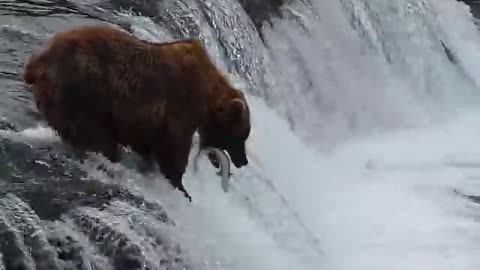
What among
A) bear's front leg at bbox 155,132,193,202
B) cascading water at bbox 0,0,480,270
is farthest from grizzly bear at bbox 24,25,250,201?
cascading water at bbox 0,0,480,270

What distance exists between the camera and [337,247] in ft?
20.2

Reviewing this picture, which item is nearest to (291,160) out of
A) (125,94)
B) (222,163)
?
(222,163)

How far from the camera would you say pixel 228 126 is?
4.29 m

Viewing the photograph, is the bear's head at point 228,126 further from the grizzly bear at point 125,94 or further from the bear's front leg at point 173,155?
the bear's front leg at point 173,155

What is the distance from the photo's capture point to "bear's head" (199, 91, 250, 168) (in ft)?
13.9

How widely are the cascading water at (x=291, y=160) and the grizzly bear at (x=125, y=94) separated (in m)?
0.14

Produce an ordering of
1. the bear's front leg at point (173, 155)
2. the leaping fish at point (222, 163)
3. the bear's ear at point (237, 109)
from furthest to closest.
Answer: the leaping fish at point (222, 163) < the bear's ear at point (237, 109) < the bear's front leg at point (173, 155)

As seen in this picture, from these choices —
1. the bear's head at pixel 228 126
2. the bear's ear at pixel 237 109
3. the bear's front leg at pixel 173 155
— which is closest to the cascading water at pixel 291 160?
the bear's front leg at pixel 173 155

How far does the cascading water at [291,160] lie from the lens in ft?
12.8

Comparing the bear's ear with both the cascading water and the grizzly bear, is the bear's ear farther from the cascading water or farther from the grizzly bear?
the cascading water

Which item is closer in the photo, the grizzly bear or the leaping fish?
the grizzly bear

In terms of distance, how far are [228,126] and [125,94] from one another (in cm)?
52

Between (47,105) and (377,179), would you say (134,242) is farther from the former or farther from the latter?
(377,179)

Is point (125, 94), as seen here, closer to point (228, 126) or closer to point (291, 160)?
point (228, 126)
